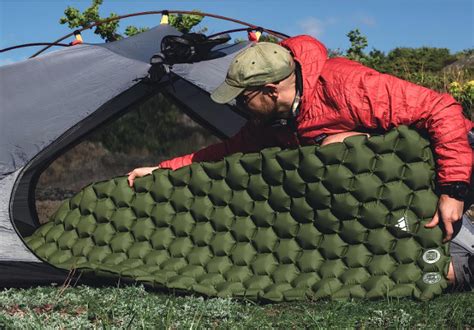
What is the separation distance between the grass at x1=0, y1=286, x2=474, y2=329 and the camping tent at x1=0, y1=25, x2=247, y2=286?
1.00ft

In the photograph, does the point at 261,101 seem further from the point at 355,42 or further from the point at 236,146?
the point at 355,42

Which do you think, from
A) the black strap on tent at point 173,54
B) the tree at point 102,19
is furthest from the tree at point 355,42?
the black strap on tent at point 173,54

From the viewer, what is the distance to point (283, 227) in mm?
3312

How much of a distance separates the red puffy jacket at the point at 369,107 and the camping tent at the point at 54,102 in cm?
106

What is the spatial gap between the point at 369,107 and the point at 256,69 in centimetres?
50

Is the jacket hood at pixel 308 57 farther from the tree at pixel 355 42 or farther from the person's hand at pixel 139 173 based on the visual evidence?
the tree at pixel 355 42

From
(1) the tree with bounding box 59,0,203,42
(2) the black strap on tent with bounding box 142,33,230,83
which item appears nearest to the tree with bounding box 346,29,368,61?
(1) the tree with bounding box 59,0,203,42

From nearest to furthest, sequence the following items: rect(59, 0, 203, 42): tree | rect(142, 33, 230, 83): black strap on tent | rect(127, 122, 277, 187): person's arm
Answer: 1. rect(127, 122, 277, 187): person's arm
2. rect(142, 33, 230, 83): black strap on tent
3. rect(59, 0, 203, 42): tree

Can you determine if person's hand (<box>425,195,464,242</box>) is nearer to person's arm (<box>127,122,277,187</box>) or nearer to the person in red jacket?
the person in red jacket

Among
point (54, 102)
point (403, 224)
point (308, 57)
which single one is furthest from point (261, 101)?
point (54, 102)

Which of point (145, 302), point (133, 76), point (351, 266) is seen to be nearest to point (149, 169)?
point (133, 76)

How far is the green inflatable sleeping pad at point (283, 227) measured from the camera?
121 inches

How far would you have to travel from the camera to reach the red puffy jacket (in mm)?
2965

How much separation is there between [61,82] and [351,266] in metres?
2.02
